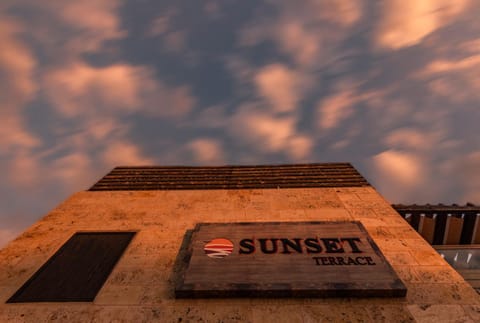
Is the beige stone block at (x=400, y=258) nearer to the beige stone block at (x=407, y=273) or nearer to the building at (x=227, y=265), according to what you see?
the building at (x=227, y=265)

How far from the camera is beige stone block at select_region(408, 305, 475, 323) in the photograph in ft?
25.2

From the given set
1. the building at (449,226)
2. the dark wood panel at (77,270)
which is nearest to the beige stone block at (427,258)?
the building at (449,226)

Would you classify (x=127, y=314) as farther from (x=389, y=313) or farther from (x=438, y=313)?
(x=438, y=313)

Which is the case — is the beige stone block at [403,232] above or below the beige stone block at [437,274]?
above

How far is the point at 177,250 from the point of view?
1090 cm

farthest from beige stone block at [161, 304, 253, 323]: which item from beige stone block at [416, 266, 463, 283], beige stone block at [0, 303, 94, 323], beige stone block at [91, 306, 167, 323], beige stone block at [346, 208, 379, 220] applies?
beige stone block at [346, 208, 379, 220]

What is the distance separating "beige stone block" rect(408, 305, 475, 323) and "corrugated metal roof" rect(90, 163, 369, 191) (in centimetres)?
891

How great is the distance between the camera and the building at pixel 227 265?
26.8 ft

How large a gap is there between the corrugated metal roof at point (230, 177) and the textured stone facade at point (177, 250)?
35.1 inches

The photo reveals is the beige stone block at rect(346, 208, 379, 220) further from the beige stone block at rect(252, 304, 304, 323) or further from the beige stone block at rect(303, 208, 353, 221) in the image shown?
the beige stone block at rect(252, 304, 304, 323)

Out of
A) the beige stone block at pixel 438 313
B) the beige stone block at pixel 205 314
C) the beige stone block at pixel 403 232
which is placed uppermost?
the beige stone block at pixel 403 232

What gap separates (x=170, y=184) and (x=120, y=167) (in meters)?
5.93

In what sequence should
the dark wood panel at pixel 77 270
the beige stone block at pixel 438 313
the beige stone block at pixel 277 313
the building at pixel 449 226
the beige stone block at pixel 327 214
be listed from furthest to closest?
the building at pixel 449 226
the beige stone block at pixel 327 214
the dark wood panel at pixel 77 270
the beige stone block at pixel 277 313
the beige stone block at pixel 438 313

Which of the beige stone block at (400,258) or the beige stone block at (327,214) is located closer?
the beige stone block at (400,258)
